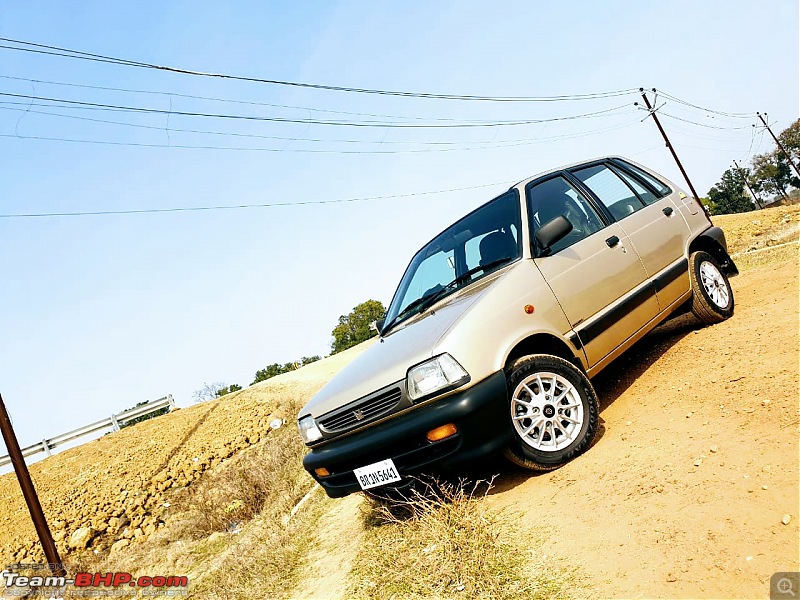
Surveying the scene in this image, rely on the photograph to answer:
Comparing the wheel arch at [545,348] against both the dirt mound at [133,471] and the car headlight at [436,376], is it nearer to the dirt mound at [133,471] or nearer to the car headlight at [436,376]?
the car headlight at [436,376]

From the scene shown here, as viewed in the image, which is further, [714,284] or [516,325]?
[714,284]

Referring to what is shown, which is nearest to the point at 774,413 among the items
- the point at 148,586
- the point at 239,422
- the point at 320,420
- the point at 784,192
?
the point at 320,420

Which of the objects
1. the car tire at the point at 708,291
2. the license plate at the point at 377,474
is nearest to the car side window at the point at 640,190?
the car tire at the point at 708,291

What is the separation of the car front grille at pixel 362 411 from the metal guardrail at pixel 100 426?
1852 centimetres

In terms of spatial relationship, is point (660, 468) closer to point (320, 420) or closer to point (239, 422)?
point (320, 420)

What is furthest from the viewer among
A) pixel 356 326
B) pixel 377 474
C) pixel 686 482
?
pixel 356 326

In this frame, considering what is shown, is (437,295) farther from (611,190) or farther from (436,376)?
(611,190)

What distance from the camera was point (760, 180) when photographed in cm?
7800

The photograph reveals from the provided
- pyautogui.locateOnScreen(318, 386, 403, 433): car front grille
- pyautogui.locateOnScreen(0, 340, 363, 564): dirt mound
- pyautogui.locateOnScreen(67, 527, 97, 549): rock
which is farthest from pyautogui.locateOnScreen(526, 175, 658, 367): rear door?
pyautogui.locateOnScreen(67, 527, 97, 549): rock

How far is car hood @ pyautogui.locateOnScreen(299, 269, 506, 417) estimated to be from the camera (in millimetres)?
3303

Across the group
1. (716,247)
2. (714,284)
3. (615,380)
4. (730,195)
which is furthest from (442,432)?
(730,195)

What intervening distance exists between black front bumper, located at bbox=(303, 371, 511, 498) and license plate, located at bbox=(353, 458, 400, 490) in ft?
0.11

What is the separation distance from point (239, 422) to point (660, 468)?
14745mm

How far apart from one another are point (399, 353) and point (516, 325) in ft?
2.55
